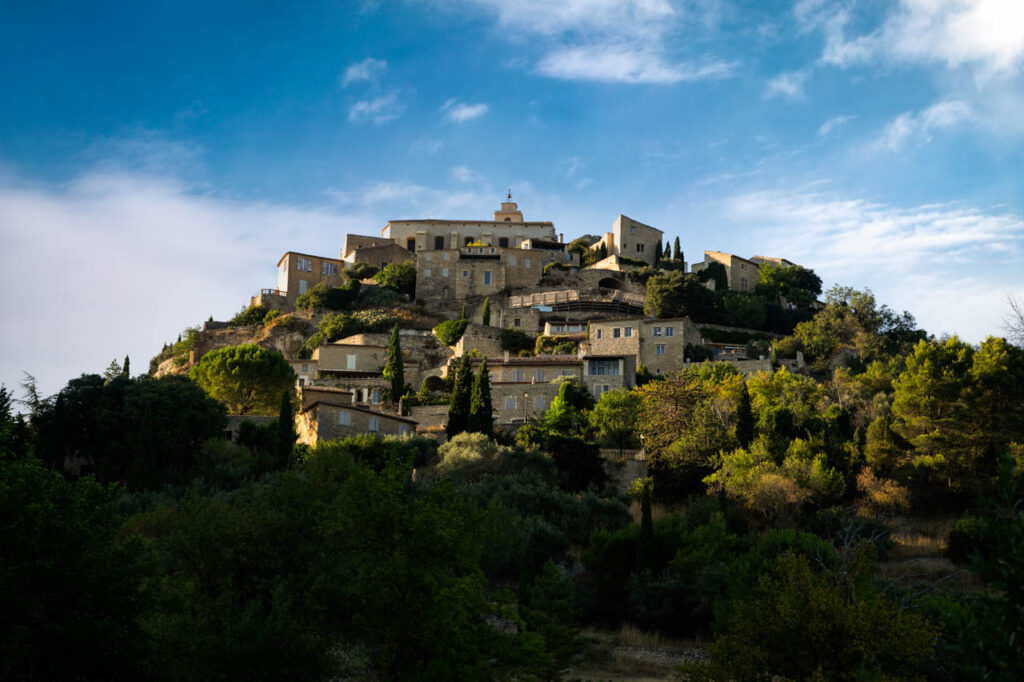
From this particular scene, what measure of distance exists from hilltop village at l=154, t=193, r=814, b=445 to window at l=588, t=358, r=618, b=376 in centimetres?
6

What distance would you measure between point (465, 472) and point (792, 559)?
69.9 feet

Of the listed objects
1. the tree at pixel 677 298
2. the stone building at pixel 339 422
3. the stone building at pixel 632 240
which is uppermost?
the stone building at pixel 632 240

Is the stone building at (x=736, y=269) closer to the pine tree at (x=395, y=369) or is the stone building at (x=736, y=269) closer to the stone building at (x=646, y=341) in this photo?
the stone building at (x=646, y=341)

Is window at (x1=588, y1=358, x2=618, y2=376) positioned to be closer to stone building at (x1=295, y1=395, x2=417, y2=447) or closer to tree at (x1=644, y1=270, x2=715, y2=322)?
tree at (x1=644, y1=270, x2=715, y2=322)

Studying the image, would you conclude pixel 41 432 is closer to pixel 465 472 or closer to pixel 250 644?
pixel 465 472

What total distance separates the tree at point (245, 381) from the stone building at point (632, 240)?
123ft

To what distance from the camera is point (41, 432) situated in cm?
3972

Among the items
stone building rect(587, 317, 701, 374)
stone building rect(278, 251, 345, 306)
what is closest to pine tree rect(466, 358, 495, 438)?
stone building rect(587, 317, 701, 374)

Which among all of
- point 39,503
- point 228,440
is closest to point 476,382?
point 228,440

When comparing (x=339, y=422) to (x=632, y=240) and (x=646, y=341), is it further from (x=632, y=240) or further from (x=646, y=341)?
(x=632, y=240)

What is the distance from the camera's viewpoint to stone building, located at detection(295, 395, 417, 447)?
44.4 meters

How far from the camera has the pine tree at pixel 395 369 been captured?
2207 inches

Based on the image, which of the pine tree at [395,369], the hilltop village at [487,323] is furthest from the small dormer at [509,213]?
the pine tree at [395,369]

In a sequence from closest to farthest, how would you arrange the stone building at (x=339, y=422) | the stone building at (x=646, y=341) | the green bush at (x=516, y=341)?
the stone building at (x=339, y=422)
the stone building at (x=646, y=341)
the green bush at (x=516, y=341)
